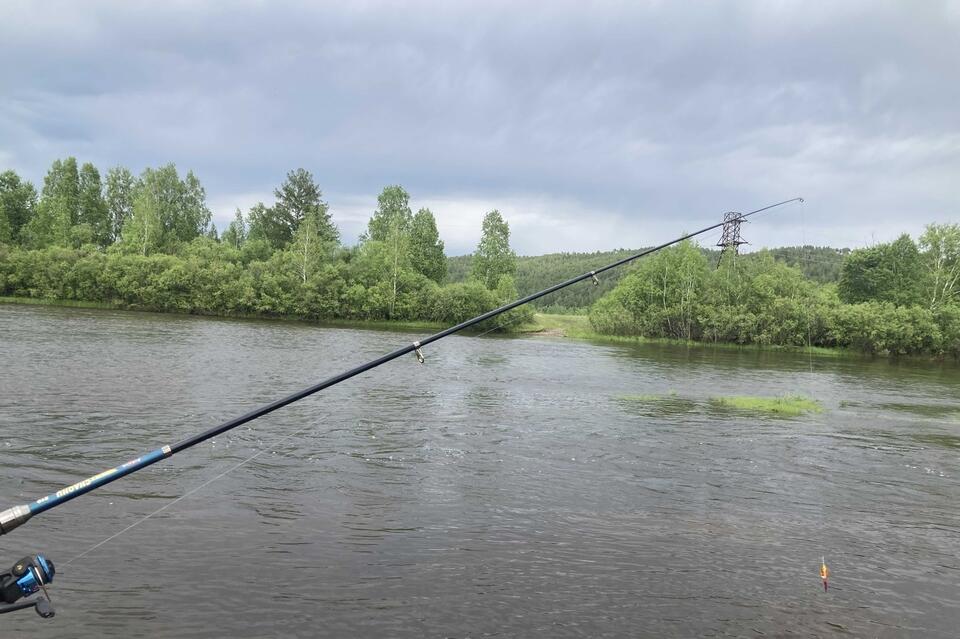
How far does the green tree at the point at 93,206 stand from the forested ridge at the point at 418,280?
246mm

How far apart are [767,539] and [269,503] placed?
8.82 meters

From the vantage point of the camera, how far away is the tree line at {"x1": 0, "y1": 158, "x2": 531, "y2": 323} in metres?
78.2

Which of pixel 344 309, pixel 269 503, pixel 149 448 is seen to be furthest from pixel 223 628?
pixel 344 309

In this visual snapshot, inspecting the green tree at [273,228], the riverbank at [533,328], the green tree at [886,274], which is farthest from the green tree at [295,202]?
the green tree at [886,274]

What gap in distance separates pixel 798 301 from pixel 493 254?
147 ft

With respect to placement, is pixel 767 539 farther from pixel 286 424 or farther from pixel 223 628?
pixel 286 424

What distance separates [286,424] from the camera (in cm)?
1739

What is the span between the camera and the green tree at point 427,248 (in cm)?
10081

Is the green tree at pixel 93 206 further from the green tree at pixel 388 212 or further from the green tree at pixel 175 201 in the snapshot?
the green tree at pixel 388 212

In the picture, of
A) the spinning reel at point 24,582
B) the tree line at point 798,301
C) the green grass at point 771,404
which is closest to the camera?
the spinning reel at point 24,582

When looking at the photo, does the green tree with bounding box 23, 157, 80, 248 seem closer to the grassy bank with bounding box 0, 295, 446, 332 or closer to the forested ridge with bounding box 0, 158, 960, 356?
the forested ridge with bounding box 0, 158, 960, 356

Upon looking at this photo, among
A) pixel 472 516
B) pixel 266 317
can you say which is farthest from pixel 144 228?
pixel 472 516

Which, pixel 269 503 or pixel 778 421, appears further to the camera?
pixel 778 421

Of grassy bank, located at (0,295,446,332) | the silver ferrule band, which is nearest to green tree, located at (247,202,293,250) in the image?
grassy bank, located at (0,295,446,332)
